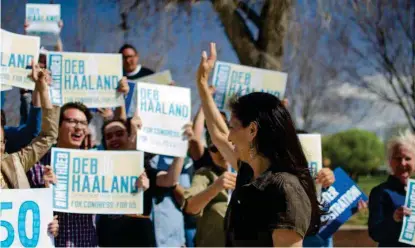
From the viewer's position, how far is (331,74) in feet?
42.0

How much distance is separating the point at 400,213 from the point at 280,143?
2.18m

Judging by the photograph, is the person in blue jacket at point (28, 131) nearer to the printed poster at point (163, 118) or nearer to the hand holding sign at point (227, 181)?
the printed poster at point (163, 118)

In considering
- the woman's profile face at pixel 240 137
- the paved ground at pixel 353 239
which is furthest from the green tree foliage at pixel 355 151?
the woman's profile face at pixel 240 137

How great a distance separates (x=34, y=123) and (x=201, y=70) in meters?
1.15

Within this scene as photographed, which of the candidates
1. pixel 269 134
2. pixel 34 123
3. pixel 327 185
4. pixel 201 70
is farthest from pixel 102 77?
pixel 269 134

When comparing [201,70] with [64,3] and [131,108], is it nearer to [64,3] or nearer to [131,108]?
[131,108]

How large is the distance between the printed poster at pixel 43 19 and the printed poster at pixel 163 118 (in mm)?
1127

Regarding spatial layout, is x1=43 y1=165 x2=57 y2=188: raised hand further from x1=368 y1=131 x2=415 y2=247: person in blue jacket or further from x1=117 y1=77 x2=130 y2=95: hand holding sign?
x1=368 y1=131 x2=415 y2=247: person in blue jacket

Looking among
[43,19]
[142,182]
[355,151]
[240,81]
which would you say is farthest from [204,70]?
[355,151]

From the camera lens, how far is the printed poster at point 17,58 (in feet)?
15.2

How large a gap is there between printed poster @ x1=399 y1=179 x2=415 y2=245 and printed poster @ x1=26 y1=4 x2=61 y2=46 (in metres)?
2.95

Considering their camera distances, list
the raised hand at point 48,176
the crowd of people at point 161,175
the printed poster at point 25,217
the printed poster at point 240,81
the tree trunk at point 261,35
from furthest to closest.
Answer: the tree trunk at point 261,35 → the printed poster at point 240,81 → the raised hand at point 48,176 → the crowd of people at point 161,175 → the printed poster at point 25,217

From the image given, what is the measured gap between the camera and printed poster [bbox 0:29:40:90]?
182 inches

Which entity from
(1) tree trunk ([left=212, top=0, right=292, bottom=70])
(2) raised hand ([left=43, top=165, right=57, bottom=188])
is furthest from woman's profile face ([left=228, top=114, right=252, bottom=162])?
(1) tree trunk ([left=212, top=0, right=292, bottom=70])
